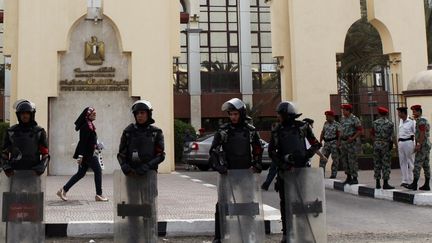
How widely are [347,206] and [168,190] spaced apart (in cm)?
385

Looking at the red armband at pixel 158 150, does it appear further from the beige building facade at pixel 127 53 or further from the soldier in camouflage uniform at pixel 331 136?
the beige building facade at pixel 127 53

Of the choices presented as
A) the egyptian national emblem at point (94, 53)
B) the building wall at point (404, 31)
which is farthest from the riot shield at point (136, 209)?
the building wall at point (404, 31)

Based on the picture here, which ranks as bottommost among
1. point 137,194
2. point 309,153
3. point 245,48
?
point 137,194

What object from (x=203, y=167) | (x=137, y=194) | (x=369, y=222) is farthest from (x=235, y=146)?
(x=203, y=167)

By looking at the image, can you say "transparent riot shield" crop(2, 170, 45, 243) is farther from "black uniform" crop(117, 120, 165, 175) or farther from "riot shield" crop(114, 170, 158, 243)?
"black uniform" crop(117, 120, 165, 175)

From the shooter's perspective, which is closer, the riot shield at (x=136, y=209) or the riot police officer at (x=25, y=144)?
the riot shield at (x=136, y=209)

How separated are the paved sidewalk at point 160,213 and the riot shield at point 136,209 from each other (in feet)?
5.16

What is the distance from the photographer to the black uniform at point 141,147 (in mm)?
5230

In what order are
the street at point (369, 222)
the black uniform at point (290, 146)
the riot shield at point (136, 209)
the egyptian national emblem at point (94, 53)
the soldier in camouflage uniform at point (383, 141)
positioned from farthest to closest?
1. the egyptian national emblem at point (94, 53)
2. the soldier in camouflage uniform at point (383, 141)
3. the street at point (369, 222)
4. the black uniform at point (290, 146)
5. the riot shield at point (136, 209)

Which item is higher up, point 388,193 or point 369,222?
point 388,193

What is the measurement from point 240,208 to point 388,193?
5.94m

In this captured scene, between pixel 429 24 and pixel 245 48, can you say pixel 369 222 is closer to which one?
pixel 429 24

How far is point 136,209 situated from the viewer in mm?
5066

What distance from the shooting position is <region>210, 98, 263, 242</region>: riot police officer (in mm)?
5457
